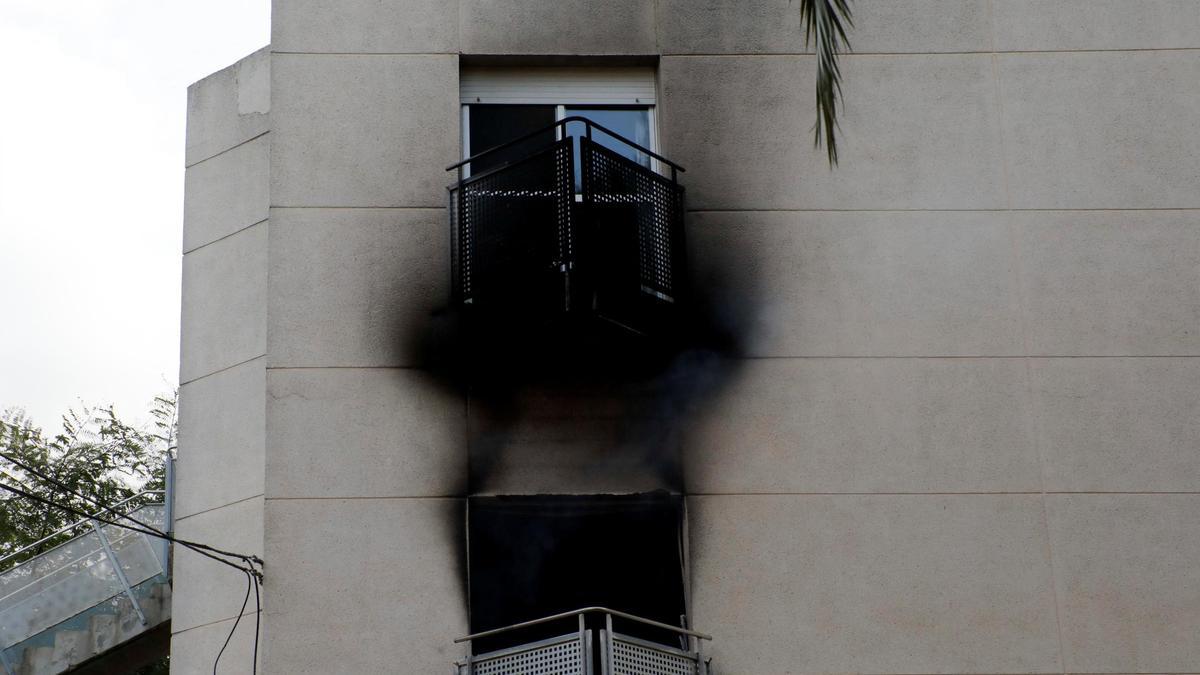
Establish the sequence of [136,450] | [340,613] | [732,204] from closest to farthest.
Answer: [340,613] < [732,204] < [136,450]

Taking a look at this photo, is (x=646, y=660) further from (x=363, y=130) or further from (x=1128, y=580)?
(x=363, y=130)

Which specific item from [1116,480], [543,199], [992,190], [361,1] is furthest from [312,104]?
[1116,480]

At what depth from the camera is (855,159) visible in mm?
14430

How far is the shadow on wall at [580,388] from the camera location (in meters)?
13.3

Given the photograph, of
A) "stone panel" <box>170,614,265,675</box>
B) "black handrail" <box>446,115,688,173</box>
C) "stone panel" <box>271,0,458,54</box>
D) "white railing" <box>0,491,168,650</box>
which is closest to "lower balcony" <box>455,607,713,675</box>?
"stone panel" <box>170,614,265,675</box>

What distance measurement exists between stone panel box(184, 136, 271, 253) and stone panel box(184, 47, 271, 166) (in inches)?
6.5

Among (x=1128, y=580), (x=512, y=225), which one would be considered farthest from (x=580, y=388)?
(x=1128, y=580)

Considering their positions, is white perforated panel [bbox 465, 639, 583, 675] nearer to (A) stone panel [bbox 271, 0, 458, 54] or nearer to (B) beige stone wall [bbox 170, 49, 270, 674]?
(B) beige stone wall [bbox 170, 49, 270, 674]

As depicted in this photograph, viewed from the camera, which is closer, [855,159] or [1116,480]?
[1116,480]

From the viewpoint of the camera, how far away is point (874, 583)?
510 inches

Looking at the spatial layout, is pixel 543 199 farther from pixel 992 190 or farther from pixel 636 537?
pixel 992 190

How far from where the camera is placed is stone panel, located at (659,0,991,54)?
14734 millimetres

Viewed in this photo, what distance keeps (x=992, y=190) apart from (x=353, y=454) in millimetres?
6806

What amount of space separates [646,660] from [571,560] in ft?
4.60
